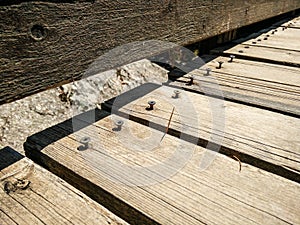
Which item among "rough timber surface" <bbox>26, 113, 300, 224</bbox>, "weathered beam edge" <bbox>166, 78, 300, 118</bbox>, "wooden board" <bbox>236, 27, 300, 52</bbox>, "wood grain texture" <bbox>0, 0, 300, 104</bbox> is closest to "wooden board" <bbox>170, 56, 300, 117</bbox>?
"weathered beam edge" <bbox>166, 78, 300, 118</bbox>

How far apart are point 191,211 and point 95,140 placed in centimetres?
60

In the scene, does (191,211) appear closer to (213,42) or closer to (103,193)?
(103,193)

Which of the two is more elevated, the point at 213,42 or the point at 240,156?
the point at 213,42

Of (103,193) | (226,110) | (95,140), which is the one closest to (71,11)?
(95,140)

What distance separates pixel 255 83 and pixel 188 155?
47.7 inches

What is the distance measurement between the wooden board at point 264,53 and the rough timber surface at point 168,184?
192cm

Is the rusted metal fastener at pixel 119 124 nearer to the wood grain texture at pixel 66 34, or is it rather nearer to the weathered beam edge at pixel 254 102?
the wood grain texture at pixel 66 34

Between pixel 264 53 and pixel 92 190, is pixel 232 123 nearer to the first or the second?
pixel 92 190

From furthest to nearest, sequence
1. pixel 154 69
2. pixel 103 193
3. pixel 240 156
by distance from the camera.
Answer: pixel 154 69, pixel 240 156, pixel 103 193

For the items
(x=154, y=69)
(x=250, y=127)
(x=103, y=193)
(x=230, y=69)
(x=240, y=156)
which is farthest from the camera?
(x=154, y=69)

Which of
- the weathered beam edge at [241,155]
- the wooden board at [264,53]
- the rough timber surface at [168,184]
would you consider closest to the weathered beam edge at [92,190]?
the rough timber surface at [168,184]

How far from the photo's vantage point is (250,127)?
1479 mm

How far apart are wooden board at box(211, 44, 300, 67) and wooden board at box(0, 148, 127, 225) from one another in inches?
94.9

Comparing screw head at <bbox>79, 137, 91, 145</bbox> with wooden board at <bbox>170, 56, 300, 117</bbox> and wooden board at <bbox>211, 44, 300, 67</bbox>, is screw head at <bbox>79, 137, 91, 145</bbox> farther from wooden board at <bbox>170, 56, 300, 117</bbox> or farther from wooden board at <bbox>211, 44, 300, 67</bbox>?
wooden board at <bbox>211, 44, 300, 67</bbox>
